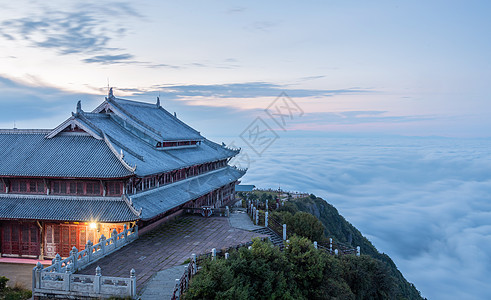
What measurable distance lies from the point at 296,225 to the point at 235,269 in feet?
50.0

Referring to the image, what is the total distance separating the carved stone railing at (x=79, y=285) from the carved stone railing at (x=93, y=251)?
0.58m

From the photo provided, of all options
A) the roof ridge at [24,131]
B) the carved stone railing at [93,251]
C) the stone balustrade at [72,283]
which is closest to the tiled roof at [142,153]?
the roof ridge at [24,131]

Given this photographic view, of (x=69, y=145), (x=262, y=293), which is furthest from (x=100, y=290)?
(x=69, y=145)

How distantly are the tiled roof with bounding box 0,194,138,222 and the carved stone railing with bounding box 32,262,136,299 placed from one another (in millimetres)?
5966

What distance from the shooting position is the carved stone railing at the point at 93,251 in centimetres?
1922

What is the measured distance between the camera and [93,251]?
22.2 metres

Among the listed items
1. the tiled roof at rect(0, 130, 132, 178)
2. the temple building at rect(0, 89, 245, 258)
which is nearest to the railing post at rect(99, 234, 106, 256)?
the temple building at rect(0, 89, 245, 258)

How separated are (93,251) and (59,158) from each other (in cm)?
820

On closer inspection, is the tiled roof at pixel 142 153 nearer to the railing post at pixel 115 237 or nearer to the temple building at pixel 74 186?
the temple building at pixel 74 186

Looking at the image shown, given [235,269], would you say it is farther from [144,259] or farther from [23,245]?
[23,245]

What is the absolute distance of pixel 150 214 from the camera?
25266 mm

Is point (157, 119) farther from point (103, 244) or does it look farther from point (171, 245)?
point (103, 244)

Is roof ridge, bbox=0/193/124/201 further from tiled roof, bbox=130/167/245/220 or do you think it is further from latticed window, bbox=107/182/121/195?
tiled roof, bbox=130/167/245/220

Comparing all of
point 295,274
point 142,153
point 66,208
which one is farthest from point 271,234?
point 66,208
